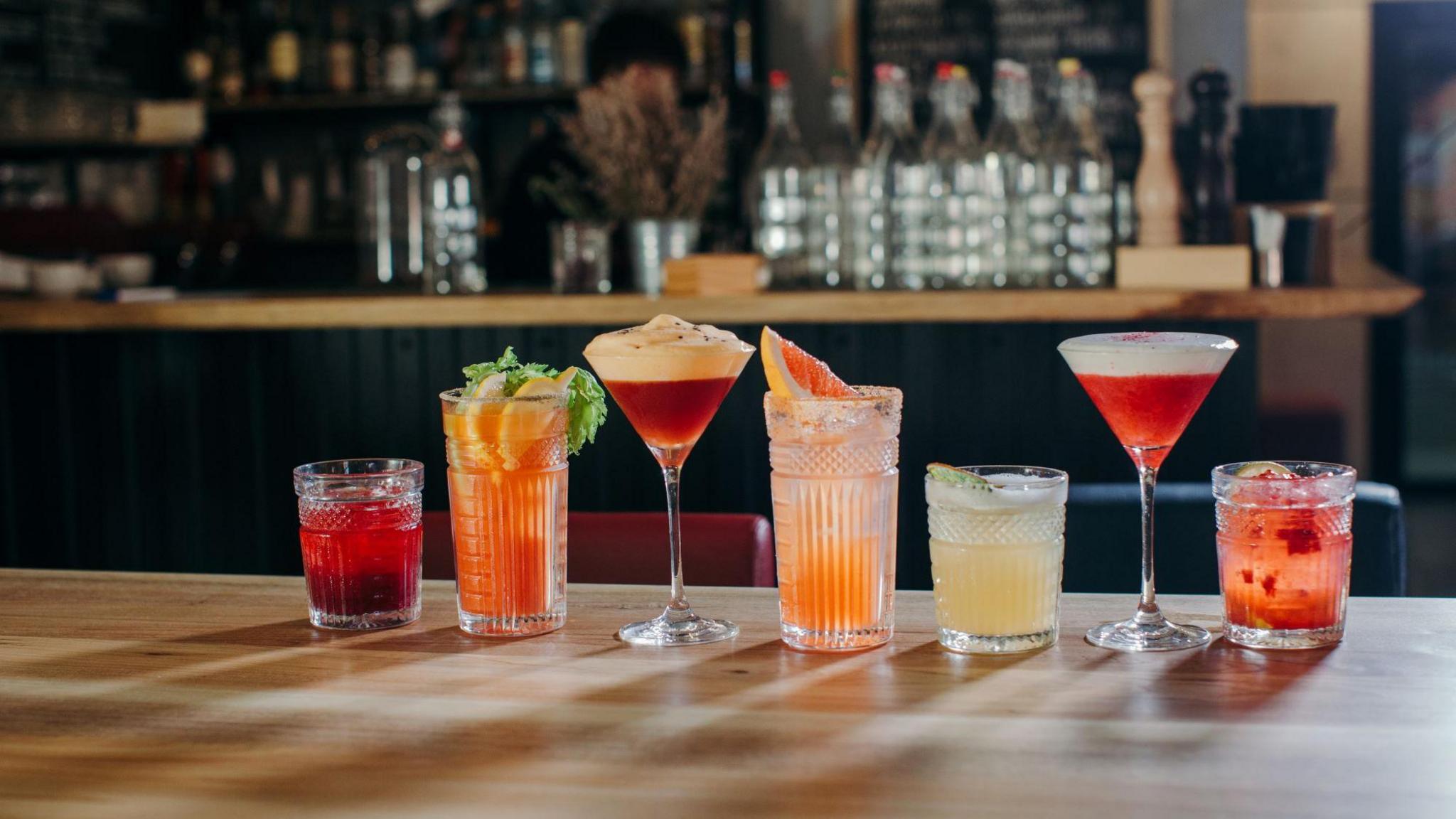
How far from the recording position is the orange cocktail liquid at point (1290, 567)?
1116mm

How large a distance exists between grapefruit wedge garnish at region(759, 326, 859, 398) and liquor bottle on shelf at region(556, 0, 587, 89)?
4.03m

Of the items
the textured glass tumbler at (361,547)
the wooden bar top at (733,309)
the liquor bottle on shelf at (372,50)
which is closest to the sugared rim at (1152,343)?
the textured glass tumbler at (361,547)

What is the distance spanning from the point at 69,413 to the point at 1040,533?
275 cm

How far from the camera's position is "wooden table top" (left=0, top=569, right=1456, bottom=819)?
85cm

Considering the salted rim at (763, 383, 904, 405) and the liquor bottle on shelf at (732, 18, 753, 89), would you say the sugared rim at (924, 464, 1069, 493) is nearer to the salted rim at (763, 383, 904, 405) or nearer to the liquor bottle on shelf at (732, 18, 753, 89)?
the salted rim at (763, 383, 904, 405)

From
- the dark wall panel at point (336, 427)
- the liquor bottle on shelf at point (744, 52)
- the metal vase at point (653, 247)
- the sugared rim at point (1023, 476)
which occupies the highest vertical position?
the liquor bottle on shelf at point (744, 52)

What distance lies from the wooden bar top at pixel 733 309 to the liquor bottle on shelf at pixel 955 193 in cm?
19

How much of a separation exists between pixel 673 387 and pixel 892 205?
79.0 inches

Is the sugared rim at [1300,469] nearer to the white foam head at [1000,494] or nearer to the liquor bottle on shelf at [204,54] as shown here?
the white foam head at [1000,494]

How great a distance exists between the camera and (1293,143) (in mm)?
2973

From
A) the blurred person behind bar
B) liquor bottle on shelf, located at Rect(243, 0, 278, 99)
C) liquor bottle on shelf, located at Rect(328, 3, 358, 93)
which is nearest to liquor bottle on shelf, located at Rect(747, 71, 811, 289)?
the blurred person behind bar

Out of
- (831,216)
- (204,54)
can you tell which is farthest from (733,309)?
(204,54)

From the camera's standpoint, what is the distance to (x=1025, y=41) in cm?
504

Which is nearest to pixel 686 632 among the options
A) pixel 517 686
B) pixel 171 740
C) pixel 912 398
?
pixel 517 686
